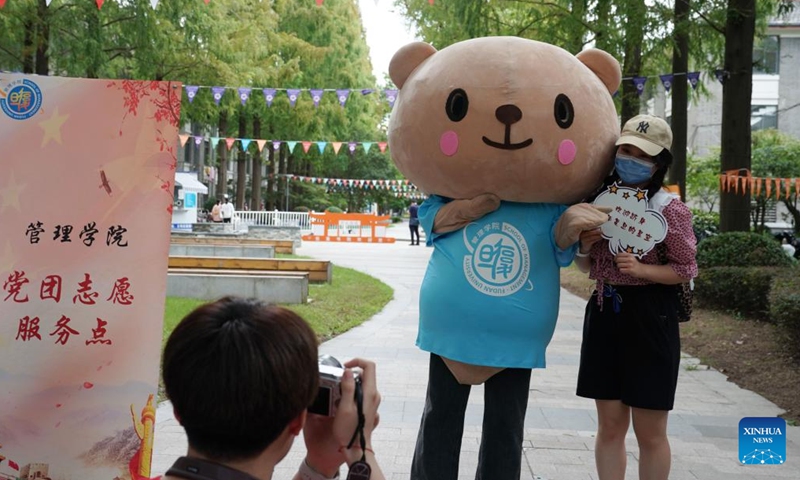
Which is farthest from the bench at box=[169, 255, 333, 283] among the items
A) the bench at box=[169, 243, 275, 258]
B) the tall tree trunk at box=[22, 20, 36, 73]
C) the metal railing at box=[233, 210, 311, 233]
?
the metal railing at box=[233, 210, 311, 233]

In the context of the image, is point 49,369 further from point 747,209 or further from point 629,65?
point 629,65

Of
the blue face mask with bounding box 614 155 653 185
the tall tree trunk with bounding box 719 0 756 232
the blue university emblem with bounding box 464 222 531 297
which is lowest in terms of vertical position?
the blue university emblem with bounding box 464 222 531 297

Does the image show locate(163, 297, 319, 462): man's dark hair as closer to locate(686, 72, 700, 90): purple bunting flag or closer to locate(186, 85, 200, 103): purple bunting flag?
locate(686, 72, 700, 90): purple bunting flag

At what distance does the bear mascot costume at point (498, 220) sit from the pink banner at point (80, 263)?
1124mm

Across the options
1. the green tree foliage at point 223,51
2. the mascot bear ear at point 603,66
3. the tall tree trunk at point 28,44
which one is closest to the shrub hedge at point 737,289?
the mascot bear ear at point 603,66

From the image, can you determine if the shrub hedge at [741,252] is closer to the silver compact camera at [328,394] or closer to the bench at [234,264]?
the bench at [234,264]

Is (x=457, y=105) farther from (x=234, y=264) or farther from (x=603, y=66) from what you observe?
(x=234, y=264)

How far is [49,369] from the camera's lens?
288cm

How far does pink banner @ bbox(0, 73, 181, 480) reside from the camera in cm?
283

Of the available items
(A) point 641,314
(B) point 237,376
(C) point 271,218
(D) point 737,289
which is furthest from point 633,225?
(C) point 271,218

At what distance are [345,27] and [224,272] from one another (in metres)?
17.1

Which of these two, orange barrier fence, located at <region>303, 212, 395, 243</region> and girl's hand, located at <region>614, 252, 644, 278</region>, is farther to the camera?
→ orange barrier fence, located at <region>303, 212, 395, 243</region>

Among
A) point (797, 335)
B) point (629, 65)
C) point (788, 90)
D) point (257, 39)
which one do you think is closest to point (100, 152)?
point (797, 335)

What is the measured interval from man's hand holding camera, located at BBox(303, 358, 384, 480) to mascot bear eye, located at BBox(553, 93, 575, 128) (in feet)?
5.45
